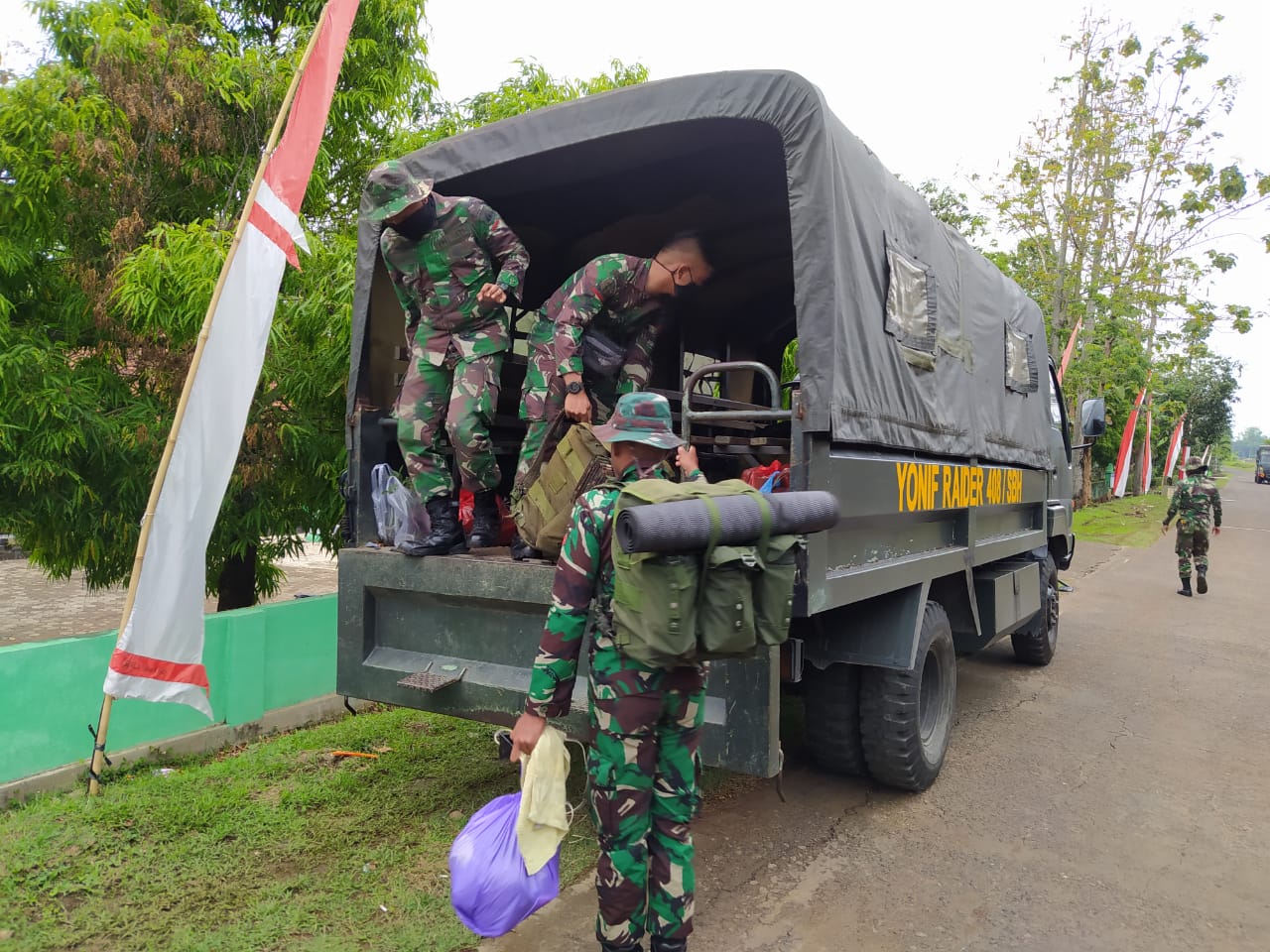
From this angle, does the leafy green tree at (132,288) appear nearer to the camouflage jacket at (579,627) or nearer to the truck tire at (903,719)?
the camouflage jacket at (579,627)

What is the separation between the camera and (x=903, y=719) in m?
3.78

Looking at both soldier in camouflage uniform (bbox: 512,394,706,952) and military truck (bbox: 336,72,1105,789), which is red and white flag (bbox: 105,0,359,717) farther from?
soldier in camouflage uniform (bbox: 512,394,706,952)

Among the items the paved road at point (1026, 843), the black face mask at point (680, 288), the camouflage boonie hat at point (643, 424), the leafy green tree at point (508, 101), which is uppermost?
the leafy green tree at point (508, 101)

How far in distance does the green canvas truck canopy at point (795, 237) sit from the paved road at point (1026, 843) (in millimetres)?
1632

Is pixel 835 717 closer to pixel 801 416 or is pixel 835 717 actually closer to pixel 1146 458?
pixel 801 416

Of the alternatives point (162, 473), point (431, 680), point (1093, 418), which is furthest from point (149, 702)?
point (1093, 418)

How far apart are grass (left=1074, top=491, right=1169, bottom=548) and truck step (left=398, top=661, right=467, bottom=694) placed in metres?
16.5

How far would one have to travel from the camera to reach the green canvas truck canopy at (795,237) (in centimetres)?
300

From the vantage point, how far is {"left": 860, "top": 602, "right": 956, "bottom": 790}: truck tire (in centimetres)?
378

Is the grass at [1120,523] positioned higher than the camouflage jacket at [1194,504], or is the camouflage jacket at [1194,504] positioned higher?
the camouflage jacket at [1194,504]

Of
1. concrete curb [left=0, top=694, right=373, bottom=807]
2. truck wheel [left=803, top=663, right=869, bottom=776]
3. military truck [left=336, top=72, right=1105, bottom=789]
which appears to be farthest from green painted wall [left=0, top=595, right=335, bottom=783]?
truck wheel [left=803, top=663, right=869, bottom=776]

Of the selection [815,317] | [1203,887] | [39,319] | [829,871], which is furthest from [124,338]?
[1203,887]

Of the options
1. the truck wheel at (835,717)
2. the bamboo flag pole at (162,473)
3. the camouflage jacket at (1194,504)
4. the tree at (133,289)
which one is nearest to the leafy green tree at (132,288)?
the tree at (133,289)

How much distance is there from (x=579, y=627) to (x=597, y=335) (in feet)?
6.79
